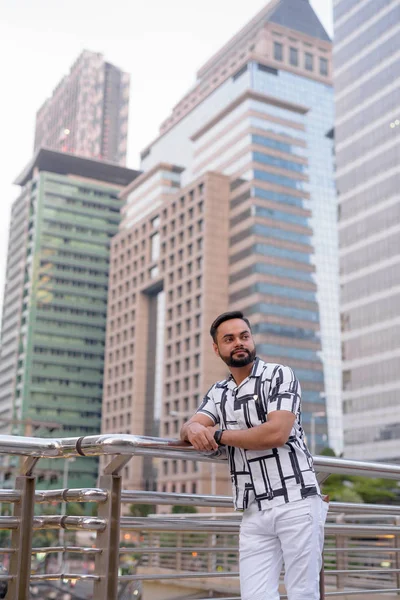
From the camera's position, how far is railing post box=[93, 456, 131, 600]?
3516mm

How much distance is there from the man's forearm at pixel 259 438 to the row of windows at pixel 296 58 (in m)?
133

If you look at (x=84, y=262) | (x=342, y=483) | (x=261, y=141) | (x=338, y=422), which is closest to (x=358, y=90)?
(x=261, y=141)

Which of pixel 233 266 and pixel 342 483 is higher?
pixel 233 266

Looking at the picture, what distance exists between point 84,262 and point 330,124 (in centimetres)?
5676

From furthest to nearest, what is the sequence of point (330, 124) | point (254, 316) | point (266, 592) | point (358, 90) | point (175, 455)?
point (330, 124)
point (254, 316)
point (358, 90)
point (175, 455)
point (266, 592)

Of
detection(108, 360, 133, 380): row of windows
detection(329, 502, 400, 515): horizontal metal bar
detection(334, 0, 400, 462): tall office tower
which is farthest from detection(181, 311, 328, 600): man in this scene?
detection(108, 360, 133, 380): row of windows

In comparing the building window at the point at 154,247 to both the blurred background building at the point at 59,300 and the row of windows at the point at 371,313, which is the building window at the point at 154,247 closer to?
the blurred background building at the point at 59,300

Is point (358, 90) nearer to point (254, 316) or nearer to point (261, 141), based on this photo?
point (261, 141)

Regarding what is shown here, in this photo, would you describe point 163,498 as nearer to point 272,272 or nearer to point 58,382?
point 272,272

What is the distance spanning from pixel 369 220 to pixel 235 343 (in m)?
88.2

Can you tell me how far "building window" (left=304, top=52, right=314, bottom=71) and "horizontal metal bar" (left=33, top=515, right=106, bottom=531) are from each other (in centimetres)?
13590

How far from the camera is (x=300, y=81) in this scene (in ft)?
417

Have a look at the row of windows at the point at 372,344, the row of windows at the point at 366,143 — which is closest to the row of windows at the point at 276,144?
the row of windows at the point at 366,143

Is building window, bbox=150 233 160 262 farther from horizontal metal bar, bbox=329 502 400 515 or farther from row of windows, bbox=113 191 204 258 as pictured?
horizontal metal bar, bbox=329 502 400 515
